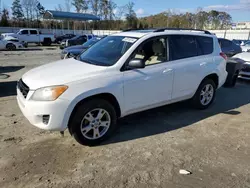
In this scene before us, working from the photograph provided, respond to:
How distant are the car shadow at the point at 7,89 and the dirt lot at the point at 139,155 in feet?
5.06

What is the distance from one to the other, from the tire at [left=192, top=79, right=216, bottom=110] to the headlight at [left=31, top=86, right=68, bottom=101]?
10.6 feet

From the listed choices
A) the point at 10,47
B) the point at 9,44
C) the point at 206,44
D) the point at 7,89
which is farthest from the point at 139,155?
the point at 10,47

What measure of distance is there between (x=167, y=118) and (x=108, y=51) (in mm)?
1949

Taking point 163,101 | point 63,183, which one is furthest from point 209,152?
point 63,183

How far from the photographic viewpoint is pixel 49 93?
323 centimetres

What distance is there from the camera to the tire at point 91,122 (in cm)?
345

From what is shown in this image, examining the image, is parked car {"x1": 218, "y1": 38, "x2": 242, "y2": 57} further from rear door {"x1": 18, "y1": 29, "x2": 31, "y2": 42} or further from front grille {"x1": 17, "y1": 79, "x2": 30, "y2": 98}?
rear door {"x1": 18, "y1": 29, "x2": 31, "y2": 42}

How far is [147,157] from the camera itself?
11.3 feet

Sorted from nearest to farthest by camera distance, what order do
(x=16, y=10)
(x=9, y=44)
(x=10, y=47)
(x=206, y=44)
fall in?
1. (x=206, y=44)
2. (x=9, y=44)
3. (x=10, y=47)
4. (x=16, y=10)

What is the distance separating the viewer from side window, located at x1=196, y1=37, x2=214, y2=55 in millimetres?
5203

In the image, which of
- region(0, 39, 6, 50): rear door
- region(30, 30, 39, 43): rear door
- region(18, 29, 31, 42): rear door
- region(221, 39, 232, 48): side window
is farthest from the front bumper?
region(30, 30, 39, 43): rear door

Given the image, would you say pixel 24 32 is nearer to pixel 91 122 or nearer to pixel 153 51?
pixel 153 51

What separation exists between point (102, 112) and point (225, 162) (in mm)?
2033

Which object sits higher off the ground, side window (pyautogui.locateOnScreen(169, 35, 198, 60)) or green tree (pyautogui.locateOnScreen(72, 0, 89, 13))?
green tree (pyautogui.locateOnScreen(72, 0, 89, 13))
